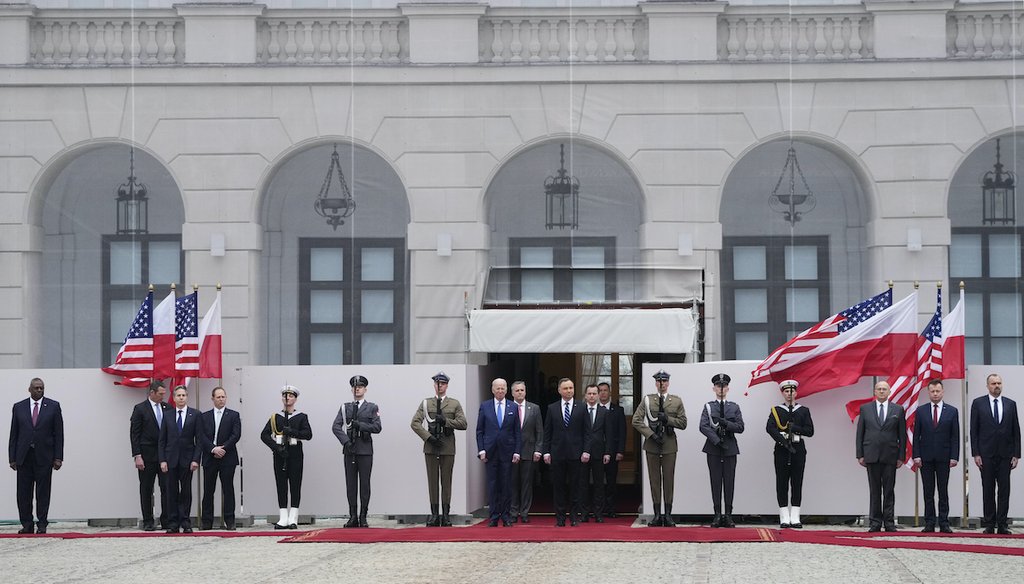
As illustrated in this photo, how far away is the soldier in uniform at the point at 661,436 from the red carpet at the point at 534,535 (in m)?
0.54

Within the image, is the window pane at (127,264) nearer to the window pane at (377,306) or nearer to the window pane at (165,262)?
the window pane at (165,262)

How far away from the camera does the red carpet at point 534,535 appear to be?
494 inches

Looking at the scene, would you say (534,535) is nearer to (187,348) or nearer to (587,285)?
(187,348)

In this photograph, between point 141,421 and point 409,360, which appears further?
point 409,360

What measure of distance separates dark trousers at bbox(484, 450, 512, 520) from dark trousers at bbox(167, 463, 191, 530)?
2.78 meters

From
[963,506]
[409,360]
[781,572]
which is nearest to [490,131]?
[409,360]

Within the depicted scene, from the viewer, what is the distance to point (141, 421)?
14.4m

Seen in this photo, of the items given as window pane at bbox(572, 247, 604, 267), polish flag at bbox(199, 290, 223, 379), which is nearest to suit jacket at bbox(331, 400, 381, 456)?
polish flag at bbox(199, 290, 223, 379)

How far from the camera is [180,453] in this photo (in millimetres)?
14305

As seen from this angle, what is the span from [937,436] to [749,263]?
436cm

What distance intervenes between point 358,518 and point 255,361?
150 inches

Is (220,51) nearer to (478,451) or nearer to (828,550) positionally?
(478,451)

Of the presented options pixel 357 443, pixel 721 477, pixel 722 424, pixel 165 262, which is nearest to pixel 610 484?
pixel 721 477

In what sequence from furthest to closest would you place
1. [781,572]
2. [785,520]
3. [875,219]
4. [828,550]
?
[875,219] → [785,520] → [828,550] → [781,572]
